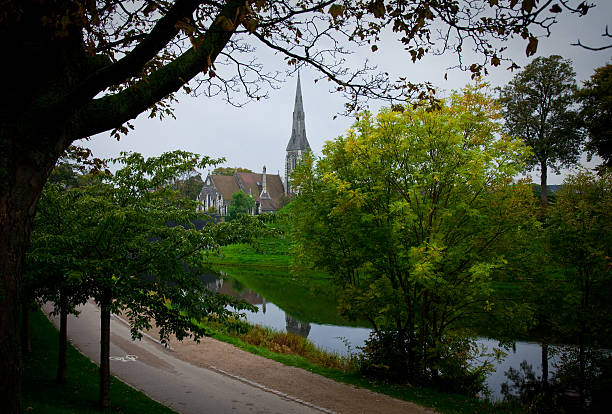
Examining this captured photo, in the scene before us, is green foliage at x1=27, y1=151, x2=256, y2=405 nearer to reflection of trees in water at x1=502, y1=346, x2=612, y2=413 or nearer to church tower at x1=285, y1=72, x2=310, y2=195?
reflection of trees in water at x1=502, y1=346, x2=612, y2=413

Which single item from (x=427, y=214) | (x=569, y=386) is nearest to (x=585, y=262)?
(x=569, y=386)

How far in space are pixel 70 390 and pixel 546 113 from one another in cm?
4041

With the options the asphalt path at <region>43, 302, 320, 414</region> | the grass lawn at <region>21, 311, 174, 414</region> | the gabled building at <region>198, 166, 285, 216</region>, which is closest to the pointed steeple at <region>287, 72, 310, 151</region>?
the gabled building at <region>198, 166, 285, 216</region>

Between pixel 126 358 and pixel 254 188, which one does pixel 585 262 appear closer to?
pixel 126 358

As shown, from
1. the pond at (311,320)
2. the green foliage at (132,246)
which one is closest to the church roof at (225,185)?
the pond at (311,320)

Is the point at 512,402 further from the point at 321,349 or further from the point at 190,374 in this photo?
the point at 190,374

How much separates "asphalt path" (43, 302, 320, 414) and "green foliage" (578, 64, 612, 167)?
22.1 meters

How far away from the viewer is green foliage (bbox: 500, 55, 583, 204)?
37562 millimetres

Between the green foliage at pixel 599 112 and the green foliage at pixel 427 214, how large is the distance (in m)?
14.6

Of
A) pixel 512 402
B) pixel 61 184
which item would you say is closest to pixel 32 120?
pixel 61 184

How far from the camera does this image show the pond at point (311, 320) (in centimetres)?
1767

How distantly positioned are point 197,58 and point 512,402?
13.3m

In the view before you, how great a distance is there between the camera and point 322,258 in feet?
46.8

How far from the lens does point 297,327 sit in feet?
75.2
